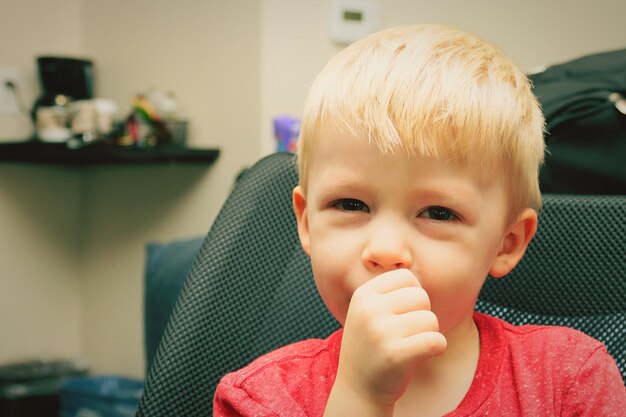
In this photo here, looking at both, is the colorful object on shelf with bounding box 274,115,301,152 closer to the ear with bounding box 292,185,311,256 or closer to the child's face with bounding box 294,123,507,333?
the ear with bounding box 292,185,311,256

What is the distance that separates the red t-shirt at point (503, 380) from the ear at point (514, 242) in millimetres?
67

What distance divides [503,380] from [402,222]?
205mm

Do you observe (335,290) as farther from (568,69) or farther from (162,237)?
(162,237)

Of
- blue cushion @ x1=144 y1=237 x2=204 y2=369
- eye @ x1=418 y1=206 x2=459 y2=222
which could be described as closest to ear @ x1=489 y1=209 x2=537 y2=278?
eye @ x1=418 y1=206 x2=459 y2=222

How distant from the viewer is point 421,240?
2.02 feet

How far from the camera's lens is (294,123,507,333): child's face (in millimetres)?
609

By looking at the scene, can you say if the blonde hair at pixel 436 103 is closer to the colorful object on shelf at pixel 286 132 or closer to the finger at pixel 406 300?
the finger at pixel 406 300

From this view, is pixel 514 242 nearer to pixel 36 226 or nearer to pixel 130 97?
pixel 130 97

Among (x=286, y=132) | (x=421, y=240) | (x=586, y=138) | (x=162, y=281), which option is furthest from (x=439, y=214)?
(x=286, y=132)

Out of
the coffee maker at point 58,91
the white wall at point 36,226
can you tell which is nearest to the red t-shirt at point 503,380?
the coffee maker at point 58,91

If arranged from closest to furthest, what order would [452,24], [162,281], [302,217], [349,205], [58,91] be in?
1. [349,205]
2. [302,217]
3. [162,281]
4. [452,24]
5. [58,91]

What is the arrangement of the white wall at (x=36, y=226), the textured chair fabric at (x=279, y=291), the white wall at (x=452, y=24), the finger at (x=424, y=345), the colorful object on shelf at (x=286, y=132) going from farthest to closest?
the white wall at (x=36, y=226) < the white wall at (x=452, y=24) < the colorful object on shelf at (x=286, y=132) < the textured chair fabric at (x=279, y=291) < the finger at (x=424, y=345)

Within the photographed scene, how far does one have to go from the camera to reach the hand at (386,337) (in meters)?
0.55

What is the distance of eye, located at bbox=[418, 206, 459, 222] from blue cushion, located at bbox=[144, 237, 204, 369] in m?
1.07
